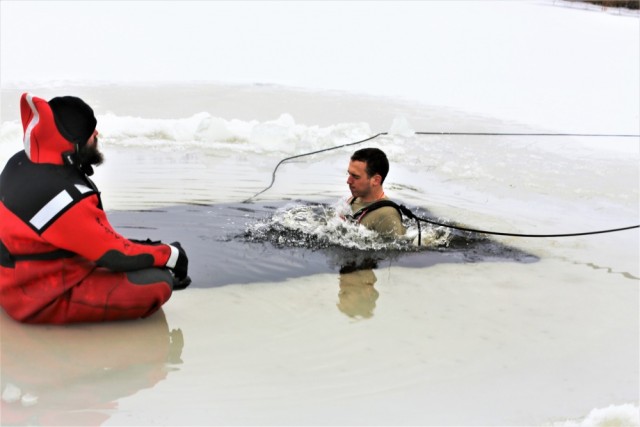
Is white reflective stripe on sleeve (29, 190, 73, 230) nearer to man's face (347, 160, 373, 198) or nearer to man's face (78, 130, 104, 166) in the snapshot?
man's face (78, 130, 104, 166)

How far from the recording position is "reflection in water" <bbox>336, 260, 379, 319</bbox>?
14.4ft

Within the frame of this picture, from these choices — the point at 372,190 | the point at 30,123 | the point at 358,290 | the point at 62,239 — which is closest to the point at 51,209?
the point at 62,239

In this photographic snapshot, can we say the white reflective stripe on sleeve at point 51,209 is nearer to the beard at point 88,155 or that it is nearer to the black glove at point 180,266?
the beard at point 88,155

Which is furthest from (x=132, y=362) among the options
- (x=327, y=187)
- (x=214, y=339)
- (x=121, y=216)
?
(x=327, y=187)

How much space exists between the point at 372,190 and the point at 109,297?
8.22ft

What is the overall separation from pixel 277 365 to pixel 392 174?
5.13 m

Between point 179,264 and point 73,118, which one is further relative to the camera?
point 179,264

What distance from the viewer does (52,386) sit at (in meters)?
3.26

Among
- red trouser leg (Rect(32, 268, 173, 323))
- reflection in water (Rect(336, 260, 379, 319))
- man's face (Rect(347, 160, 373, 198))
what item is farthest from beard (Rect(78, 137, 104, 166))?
man's face (Rect(347, 160, 373, 198))

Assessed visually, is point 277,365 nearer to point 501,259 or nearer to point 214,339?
point 214,339

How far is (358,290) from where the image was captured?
474 cm

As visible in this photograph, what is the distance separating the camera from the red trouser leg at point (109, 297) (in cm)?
375

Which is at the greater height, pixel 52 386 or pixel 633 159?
pixel 633 159

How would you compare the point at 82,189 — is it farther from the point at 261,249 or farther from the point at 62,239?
the point at 261,249
